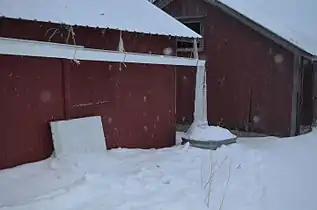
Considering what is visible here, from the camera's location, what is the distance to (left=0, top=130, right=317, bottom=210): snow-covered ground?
4.96 metres

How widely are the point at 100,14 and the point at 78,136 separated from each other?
7.37ft

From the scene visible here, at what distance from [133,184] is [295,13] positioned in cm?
1423

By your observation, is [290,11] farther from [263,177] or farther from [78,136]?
[78,136]

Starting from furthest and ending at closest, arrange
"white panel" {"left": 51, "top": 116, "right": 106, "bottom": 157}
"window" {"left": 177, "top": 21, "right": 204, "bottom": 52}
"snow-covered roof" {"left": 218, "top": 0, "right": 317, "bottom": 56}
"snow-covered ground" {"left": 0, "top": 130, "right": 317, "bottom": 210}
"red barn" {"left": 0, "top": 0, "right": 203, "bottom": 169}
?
"snow-covered roof" {"left": 218, "top": 0, "right": 317, "bottom": 56}, "window" {"left": 177, "top": 21, "right": 204, "bottom": 52}, "white panel" {"left": 51, "top": 116, "right": 106, "bottom": 157}, "red barn" {"left": 0, "top": 0, "right": 203, "bottom": 169}, "snow-covered ground" {"left": 0, "top": 130, "right": 317, "bottom": 210}

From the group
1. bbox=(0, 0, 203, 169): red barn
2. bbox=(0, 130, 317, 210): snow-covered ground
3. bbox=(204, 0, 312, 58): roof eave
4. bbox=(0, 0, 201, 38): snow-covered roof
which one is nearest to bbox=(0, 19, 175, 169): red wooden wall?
bbox=(0, 0, 203, 169): red barn

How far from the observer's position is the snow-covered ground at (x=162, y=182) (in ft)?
16.3

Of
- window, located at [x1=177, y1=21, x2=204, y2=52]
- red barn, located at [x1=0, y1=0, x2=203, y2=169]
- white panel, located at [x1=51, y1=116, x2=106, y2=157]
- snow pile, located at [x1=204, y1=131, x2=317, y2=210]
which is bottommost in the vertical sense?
snow pile, located at [x1=204, y1=131, x2=317, y2=210]

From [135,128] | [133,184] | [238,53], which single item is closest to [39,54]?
[133,184]

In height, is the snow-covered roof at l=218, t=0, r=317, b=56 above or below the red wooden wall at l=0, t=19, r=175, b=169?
above

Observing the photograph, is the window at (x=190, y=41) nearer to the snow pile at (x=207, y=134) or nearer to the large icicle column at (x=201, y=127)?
the large icicle column at (x=201, y=127)

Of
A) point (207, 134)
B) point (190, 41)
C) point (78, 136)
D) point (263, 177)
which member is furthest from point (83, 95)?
point (190, 41)

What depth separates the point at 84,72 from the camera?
7223 millimetres

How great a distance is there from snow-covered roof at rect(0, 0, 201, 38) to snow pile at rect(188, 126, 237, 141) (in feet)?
6.51

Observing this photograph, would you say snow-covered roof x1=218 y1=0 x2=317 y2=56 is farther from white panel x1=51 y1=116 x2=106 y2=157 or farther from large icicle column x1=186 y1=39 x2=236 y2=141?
white panel x1=51 y1=116 x2=106 y2=157
